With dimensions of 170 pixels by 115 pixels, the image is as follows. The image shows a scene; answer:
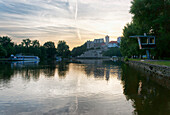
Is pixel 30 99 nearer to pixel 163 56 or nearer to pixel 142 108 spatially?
pixel 142 108

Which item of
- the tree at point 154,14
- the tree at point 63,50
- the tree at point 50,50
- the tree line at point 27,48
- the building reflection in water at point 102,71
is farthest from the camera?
the tree at point 63,50

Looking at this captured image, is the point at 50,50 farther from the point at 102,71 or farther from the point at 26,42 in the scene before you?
the point at 102,71

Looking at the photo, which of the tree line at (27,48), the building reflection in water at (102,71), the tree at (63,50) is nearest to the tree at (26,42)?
the tree line at (27,48)

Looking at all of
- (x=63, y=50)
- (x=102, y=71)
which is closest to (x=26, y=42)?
(x=63, y=50)

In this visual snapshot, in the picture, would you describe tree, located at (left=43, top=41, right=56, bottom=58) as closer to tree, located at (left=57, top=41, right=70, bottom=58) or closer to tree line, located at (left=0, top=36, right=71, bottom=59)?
tree line, located at (left=0, top=36, right=71, bottom=59)

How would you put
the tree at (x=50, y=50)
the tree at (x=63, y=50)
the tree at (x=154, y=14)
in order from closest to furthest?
1. the tree at (x=154, y=14)
2. the tree at (x=50, y=50)
3. the tree at (x=63, y=50)

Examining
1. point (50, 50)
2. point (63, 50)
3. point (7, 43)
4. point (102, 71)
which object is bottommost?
point (102, 71)

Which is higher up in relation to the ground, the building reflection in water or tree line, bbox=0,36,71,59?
tree line, bbox=0,36,71,59

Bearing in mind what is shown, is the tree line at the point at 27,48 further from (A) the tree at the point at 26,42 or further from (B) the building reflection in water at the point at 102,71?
(B) the building reflection in water at the point at 102,71

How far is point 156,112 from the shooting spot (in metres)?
8.34

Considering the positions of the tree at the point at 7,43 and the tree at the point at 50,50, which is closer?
the tree at the point at 7,43

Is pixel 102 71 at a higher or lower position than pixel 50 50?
lower

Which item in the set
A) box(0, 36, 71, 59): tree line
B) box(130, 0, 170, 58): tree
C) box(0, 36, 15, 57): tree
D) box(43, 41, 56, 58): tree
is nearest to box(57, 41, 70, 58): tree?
box(0, 36, 71, 59): tree line

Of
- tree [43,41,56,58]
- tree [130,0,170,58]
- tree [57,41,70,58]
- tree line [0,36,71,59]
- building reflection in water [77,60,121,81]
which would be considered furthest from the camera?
tree [57,41,70,58]
